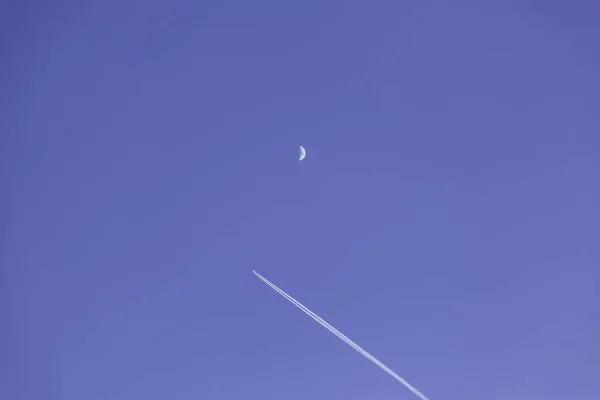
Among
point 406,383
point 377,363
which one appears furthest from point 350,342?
point 406,383

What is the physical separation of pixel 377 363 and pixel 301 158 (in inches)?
444

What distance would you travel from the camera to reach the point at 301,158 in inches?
1076

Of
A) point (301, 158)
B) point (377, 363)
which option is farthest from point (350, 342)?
point (301, 158)

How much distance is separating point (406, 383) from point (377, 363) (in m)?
1.73

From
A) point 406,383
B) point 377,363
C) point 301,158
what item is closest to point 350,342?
point 377,363

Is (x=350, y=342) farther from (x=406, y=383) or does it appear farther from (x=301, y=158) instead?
(x=301, y=158)

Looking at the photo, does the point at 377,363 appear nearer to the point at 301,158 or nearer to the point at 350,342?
the point at 350,342

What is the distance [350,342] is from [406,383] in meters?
3.44

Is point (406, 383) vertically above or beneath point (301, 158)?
beneath

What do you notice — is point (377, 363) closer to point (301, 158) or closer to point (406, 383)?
point (406, 383)

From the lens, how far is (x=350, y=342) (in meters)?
27.5

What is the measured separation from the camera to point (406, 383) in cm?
2686

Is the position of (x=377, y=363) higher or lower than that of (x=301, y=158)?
lower

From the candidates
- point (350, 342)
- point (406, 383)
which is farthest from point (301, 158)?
point (406, 383)
